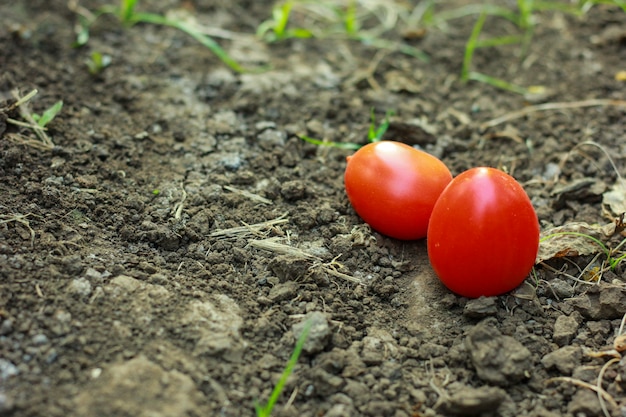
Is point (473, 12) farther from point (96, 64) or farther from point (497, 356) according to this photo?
point (497, 356)

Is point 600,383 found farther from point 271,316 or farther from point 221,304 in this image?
point 221,304

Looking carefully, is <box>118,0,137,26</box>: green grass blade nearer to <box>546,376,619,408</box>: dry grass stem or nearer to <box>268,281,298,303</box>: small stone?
<box>268,281,298,303</box>: small stone

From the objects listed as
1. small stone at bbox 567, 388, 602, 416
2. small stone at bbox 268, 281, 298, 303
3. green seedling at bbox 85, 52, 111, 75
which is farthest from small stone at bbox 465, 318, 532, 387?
green seedling at bbox 85, 52, 111, 75

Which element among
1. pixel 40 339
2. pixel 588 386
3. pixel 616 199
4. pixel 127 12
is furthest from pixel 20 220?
pixel 616 199

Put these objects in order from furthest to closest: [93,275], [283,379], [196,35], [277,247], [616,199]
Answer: [196,35], [616,199], [277,247], [93,275], [283,379]

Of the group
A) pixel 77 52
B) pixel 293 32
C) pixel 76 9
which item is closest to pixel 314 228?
pixel 293 32

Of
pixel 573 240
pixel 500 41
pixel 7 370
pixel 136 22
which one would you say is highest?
pixel 500 41

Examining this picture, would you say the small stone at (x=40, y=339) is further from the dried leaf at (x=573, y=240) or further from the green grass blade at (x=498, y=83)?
the green grass blade at (x=498, y=83)
